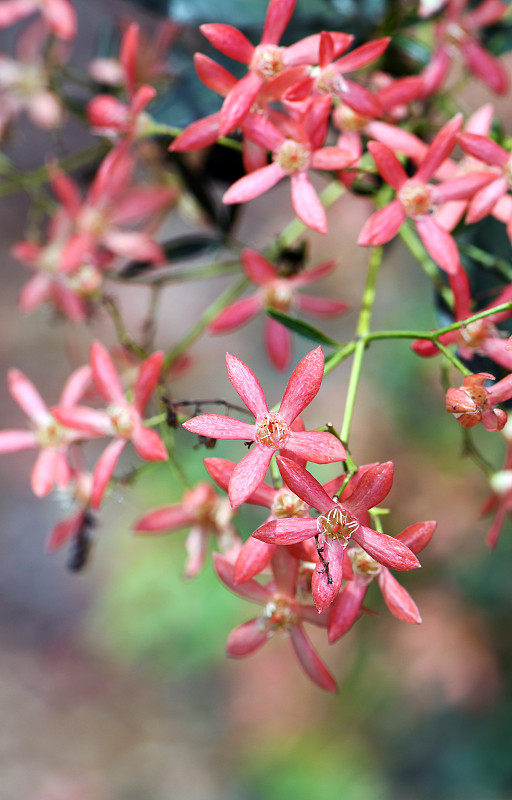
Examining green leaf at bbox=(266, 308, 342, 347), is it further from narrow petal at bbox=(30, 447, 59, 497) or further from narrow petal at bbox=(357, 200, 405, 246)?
narrow petal at bbox=(30, 447, 59, 497)

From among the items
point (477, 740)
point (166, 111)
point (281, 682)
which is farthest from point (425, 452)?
point (166, 111)

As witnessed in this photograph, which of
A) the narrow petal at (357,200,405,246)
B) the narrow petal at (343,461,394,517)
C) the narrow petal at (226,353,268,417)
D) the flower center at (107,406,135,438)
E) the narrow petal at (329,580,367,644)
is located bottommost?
the narrow petal at (329,580,367,644)

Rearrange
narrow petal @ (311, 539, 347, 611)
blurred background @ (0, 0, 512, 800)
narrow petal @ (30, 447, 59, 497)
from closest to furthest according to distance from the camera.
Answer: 1. narrow petal @ (311, 539, 347, 611)
2. narrow petal @ (30, 447, 59, 497)
3. blurred background @ (0, 0, 512, 800)

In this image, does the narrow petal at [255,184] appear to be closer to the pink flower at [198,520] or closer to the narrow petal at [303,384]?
the narrow petal at [303,384]

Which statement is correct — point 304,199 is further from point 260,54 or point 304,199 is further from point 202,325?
point 202,325

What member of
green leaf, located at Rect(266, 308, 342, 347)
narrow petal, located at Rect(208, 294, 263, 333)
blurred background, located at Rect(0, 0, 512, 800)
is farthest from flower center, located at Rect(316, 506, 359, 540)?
blurred background, located at Rect(0, 0, 512, 800)

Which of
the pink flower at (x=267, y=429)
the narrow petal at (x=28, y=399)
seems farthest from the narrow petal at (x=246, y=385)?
the narrow petal at (x=28, y=399)

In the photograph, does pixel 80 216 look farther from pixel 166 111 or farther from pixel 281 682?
pixel 281 682
